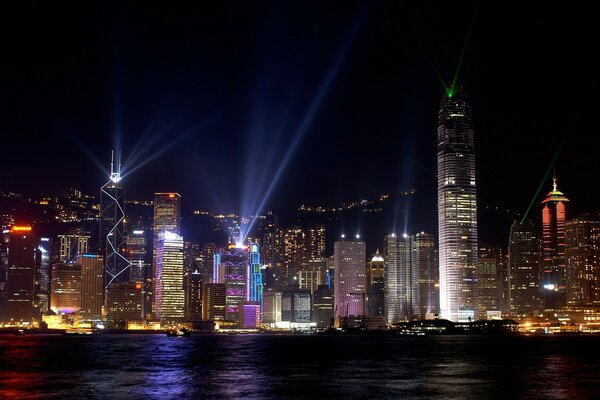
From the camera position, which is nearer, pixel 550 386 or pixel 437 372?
pixel 550 386

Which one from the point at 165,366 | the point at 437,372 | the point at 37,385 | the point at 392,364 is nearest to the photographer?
the point at 37,385

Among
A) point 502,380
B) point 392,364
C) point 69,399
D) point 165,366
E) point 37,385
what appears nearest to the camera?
point 69,399

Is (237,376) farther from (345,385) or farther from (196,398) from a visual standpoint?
(196,398)

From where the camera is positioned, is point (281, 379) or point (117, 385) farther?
point (281, 379)

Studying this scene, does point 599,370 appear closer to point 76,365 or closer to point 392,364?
point 392,364

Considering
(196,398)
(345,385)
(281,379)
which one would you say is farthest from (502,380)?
(196,398)

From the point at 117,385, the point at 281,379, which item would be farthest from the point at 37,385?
the point at 281,379

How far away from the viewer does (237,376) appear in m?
84.4

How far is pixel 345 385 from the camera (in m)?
73.4

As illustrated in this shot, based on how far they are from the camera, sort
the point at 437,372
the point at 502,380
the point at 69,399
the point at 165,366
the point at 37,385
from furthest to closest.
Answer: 1. the point at 165,366
2. the point at 437,372
3. the point at 502,380
4. the point at 37,385
5. the point at 69,399

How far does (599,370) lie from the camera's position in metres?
93.8

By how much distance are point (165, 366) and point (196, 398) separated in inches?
1486

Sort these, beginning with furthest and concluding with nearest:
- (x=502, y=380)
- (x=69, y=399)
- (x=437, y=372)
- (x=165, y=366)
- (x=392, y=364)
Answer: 1. (x=392, y=364)
2. (x=165, y=366)
3. (x=437, y=372)
4. (x=502, y=380)
5. (x=69, y=399)

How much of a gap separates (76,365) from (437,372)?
46061mm
